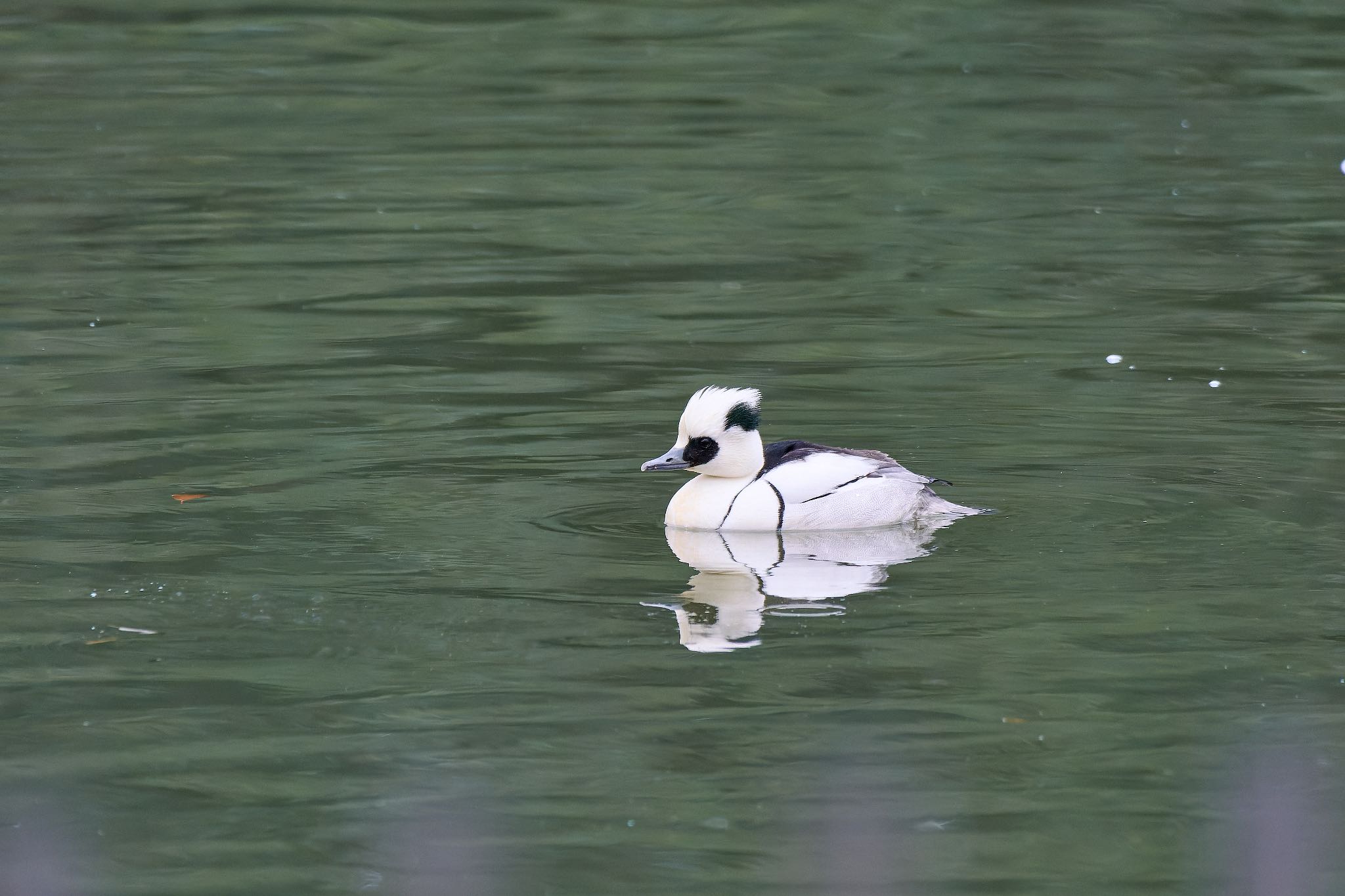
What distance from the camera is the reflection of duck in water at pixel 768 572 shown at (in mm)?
7430

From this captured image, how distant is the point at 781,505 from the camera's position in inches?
338

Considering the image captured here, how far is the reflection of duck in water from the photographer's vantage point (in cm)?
743

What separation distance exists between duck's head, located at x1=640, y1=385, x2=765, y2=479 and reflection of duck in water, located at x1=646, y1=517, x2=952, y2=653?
0.29 meters

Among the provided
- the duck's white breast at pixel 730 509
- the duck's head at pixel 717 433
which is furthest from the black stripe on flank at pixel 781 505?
the duck's head at pixel 717 433

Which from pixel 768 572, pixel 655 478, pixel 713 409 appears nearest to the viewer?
pixel 768 572

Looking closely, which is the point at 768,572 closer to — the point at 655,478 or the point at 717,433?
the point at 717,433

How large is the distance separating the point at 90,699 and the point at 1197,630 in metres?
3.66

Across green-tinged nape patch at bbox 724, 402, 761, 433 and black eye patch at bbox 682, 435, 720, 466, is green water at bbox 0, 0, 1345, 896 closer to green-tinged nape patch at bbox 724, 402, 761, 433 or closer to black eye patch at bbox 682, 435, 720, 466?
black eye patch at bbox 682, 435, 720, 466

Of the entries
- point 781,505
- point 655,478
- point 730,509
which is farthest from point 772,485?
point 655,478

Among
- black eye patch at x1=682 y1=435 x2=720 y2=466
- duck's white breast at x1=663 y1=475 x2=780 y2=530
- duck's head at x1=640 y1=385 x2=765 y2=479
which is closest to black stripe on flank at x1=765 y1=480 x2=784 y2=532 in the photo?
duck's white breast at x1=663 y1=475 x2=780 y2=530

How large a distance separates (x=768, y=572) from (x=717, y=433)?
718 millimetres

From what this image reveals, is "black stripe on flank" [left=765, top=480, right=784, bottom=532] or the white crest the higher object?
the white crest

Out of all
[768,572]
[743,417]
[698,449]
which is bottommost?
[768,572]

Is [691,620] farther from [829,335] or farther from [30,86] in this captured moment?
[30,86]
